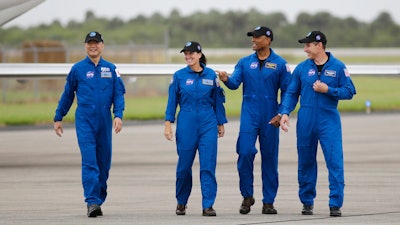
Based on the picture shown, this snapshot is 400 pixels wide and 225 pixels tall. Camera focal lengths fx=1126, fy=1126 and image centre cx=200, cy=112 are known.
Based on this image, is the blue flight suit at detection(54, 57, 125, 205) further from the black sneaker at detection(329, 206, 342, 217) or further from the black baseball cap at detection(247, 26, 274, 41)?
the black sneaker at detection(329, 206, 342, 217)

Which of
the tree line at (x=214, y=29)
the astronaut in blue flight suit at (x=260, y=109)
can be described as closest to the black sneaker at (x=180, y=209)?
the astronaut in blue flight suit at (x=260, y=109)

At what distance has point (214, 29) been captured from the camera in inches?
3169

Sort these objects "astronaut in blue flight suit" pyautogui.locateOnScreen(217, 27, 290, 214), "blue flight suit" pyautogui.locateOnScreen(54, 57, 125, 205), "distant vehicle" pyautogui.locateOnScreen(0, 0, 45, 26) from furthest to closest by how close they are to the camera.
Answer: "distant vehicle" pyautogui.locateOnScreen(0, 0, 45, 26), "astronaut in blue flight suit" pyautogui.locateOnScreen(217, 27, 290, 214), "blue flight suit" pyautogui.locateOnScreen(54, 57, 125, 205)

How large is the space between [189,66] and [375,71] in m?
8.96

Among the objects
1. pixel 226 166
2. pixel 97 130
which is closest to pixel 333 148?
pixel 97 130

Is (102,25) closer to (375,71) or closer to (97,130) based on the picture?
(375,71)

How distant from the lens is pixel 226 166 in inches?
704

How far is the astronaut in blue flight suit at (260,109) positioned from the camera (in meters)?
11.8

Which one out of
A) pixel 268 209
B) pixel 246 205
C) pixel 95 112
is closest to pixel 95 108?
pixel 95 112

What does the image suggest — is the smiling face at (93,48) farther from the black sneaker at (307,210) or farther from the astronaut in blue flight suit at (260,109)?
the black sneaker at (307,210)

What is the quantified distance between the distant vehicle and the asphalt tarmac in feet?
8.68

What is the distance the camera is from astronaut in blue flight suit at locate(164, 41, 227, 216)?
456 inches

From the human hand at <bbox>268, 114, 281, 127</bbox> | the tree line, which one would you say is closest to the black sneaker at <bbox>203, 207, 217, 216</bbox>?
the human hand at <bbox>268, 114, 281, 127</bbox>

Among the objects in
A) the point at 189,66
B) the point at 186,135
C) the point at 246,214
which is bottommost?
the point at 246,214
